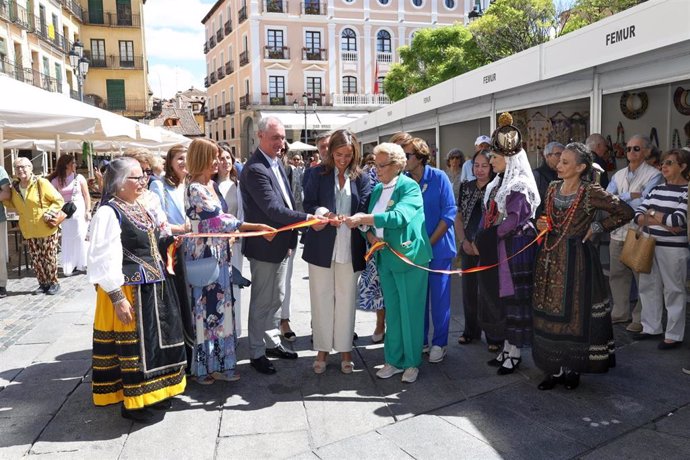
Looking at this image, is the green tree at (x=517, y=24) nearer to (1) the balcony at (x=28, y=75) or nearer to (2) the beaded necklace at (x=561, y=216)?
(1) the balcony at (x=28, y=75)

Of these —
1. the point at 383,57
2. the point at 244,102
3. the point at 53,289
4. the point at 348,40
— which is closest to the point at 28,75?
the point at 244,102

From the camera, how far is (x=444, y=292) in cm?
482

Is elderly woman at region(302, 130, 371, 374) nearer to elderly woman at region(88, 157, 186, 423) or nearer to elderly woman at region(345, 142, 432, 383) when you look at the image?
elderly woman at region(345, 142, 432, 383)

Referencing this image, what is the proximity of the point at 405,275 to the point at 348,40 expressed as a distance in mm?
42509

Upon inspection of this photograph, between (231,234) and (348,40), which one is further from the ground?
(348,40)

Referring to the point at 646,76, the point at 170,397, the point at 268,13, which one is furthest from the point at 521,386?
the point at 268,13

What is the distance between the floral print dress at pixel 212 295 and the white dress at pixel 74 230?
5.51 meters

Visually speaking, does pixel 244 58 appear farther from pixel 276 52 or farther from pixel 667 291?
pixel 667 291

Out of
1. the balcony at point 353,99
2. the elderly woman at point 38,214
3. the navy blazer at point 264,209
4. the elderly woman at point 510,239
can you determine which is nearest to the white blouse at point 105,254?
the navy blazer at point 264,209

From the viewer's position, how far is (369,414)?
151 inches

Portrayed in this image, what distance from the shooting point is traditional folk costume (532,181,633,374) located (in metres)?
3.91

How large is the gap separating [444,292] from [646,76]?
10.6 ft

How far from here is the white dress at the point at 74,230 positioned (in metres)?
8.84

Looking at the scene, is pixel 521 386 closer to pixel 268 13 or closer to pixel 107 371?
pixel 107 371
